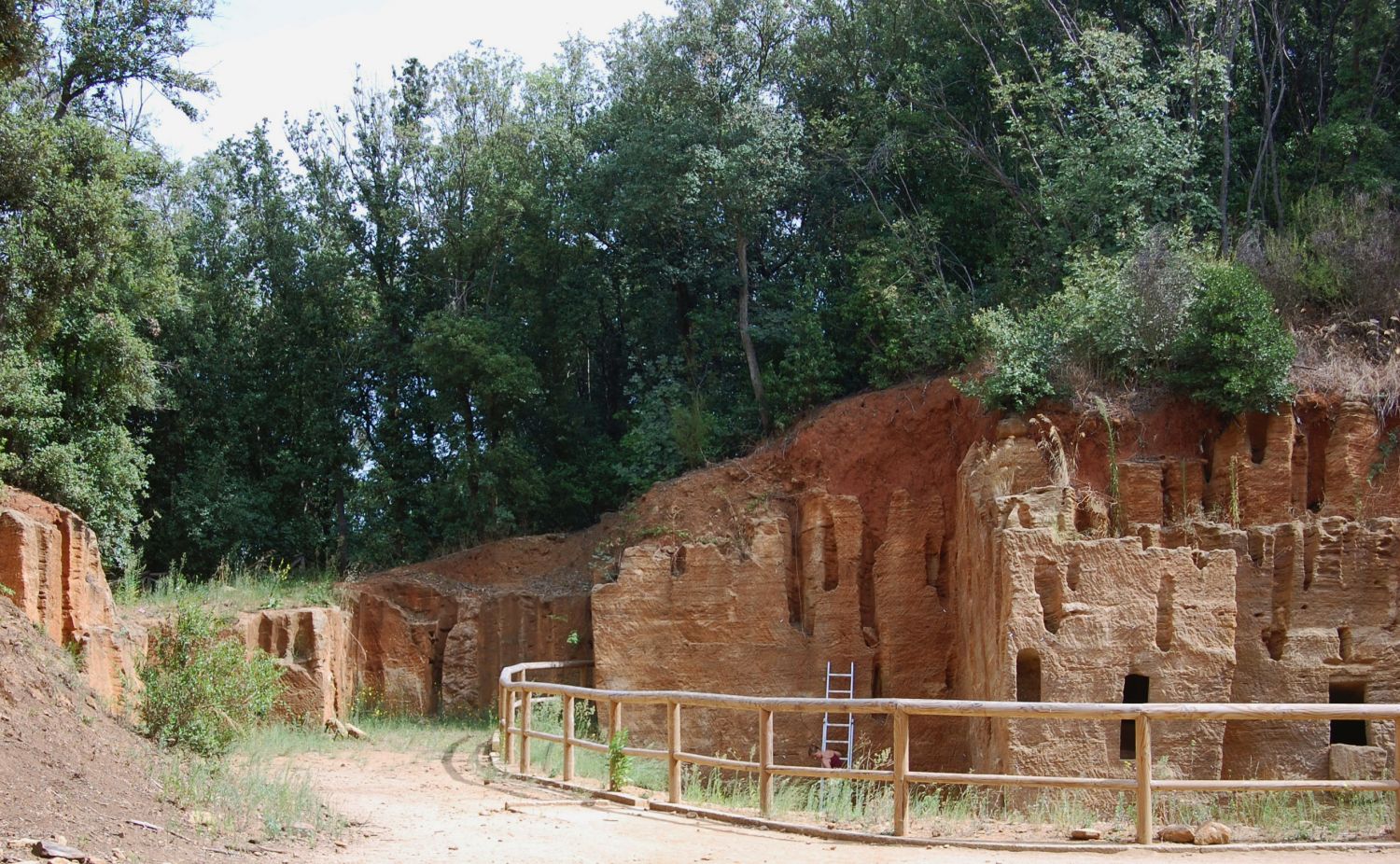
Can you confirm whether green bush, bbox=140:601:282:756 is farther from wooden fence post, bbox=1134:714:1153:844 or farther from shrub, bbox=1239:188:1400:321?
shrub, bbox=1239:188:1400:321

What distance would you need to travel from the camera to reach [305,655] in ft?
70.4

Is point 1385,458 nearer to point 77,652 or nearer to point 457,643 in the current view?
point 457,643

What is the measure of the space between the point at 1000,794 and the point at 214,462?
19173 mm

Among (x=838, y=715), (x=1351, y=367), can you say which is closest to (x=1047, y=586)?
(x=838, y=715)

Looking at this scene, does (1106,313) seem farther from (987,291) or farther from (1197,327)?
(987,291)

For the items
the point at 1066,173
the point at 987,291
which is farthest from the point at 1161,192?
the point at 987,291

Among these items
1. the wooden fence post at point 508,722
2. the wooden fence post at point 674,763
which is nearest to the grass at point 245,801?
the wooden fence post at point 674,763

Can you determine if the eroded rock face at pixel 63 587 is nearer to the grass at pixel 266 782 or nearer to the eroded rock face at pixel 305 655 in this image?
the grass at pixel 266 782

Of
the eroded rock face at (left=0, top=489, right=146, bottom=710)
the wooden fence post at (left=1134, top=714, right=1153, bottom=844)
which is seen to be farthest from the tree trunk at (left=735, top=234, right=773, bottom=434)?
the wooden fence post at (left=1134, top=714, right=1153, bottom=844)

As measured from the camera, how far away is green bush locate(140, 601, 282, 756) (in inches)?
564

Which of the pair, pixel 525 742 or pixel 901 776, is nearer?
pixel 901 776

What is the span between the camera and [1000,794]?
15758mm

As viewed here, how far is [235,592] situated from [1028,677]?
1380 centimetres

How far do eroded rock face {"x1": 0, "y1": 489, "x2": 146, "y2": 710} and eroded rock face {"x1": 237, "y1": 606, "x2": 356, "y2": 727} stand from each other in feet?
12.4
